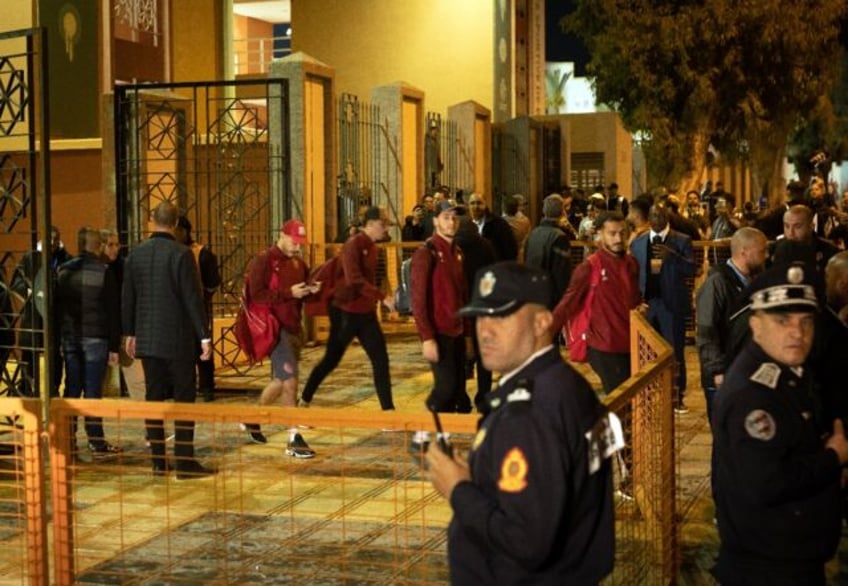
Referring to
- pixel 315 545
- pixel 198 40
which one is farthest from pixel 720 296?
pixel 198 40

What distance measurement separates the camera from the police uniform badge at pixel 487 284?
3.91 m

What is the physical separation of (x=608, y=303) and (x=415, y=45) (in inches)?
1117

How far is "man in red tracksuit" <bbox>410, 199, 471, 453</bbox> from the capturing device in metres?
10.7

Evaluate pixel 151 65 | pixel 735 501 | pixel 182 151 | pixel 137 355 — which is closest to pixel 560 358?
pixel 735 501

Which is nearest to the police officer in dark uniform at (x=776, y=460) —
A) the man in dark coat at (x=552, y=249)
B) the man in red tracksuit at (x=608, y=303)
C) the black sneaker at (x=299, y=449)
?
the man in red tracksuit at (x=608, y=303)

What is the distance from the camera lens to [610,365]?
982 centimetres

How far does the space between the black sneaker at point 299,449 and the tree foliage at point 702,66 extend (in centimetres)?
2579

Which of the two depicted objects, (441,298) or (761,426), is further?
(441,298)

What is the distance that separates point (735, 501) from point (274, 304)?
683 cm

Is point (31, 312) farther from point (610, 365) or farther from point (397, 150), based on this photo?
point (397, 150)

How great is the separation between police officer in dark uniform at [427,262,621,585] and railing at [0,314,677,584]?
1.48m

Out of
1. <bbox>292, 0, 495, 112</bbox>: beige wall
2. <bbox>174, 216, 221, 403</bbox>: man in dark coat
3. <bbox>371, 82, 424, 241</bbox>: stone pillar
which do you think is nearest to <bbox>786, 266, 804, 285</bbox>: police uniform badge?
<bbox>174, 216, 221, 403</bbox>: man in dark coat

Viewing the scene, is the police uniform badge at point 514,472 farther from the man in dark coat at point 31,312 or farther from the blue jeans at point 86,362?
the blue jeans at point 86,362

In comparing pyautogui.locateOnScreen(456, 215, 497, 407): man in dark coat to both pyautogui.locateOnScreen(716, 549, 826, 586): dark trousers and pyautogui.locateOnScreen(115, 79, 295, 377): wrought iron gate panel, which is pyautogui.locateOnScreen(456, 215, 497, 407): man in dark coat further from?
pyautogui.locateOnScreen(716, 549, 826, 586): dark trousers
